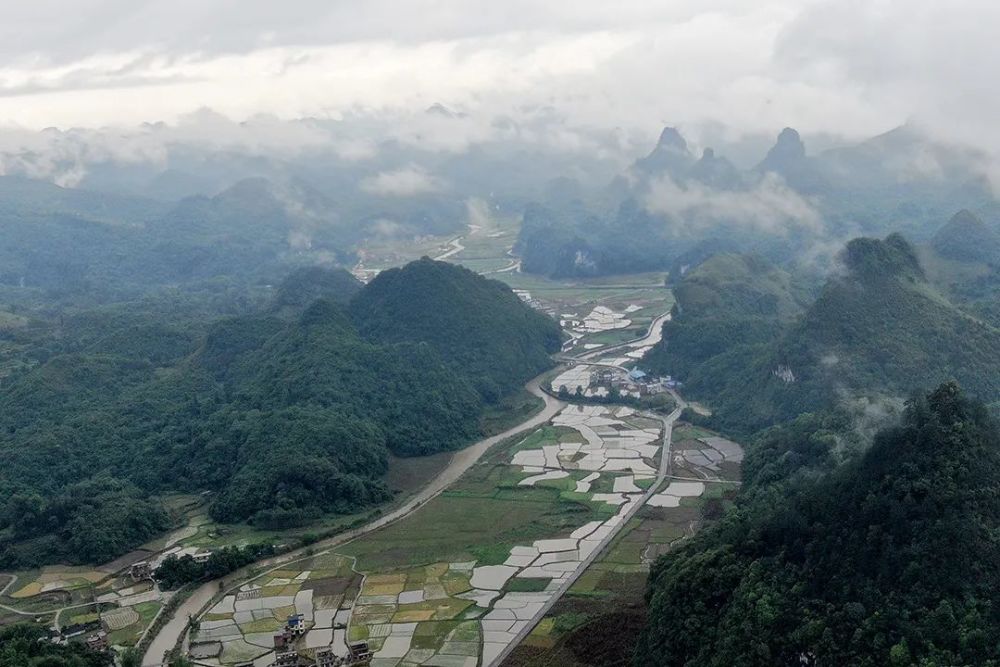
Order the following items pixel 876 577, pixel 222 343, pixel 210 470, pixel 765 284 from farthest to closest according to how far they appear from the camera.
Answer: pixel 765 284 → pixel 222 343 → pixel 210 470 → pixel 876 577

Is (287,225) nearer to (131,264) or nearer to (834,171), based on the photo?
(131,264)

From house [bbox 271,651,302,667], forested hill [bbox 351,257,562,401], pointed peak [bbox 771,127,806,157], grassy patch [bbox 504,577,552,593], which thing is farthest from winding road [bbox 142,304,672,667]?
pointed peak [bbox 771,127,806,157]

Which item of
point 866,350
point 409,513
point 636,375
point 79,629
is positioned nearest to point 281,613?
point 79,629

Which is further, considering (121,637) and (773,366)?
(773,366)

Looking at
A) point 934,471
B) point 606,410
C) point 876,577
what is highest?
point 934,471

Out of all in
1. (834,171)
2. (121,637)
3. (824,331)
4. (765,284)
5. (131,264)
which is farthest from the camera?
(834,171)

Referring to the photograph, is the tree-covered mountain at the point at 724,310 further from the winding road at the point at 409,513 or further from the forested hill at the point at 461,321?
the forested hill at the point at 461,321

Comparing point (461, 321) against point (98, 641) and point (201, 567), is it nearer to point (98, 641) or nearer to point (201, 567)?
point (201, 567)

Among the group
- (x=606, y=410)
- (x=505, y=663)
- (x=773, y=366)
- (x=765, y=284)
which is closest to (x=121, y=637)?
(x=505, y=663)
